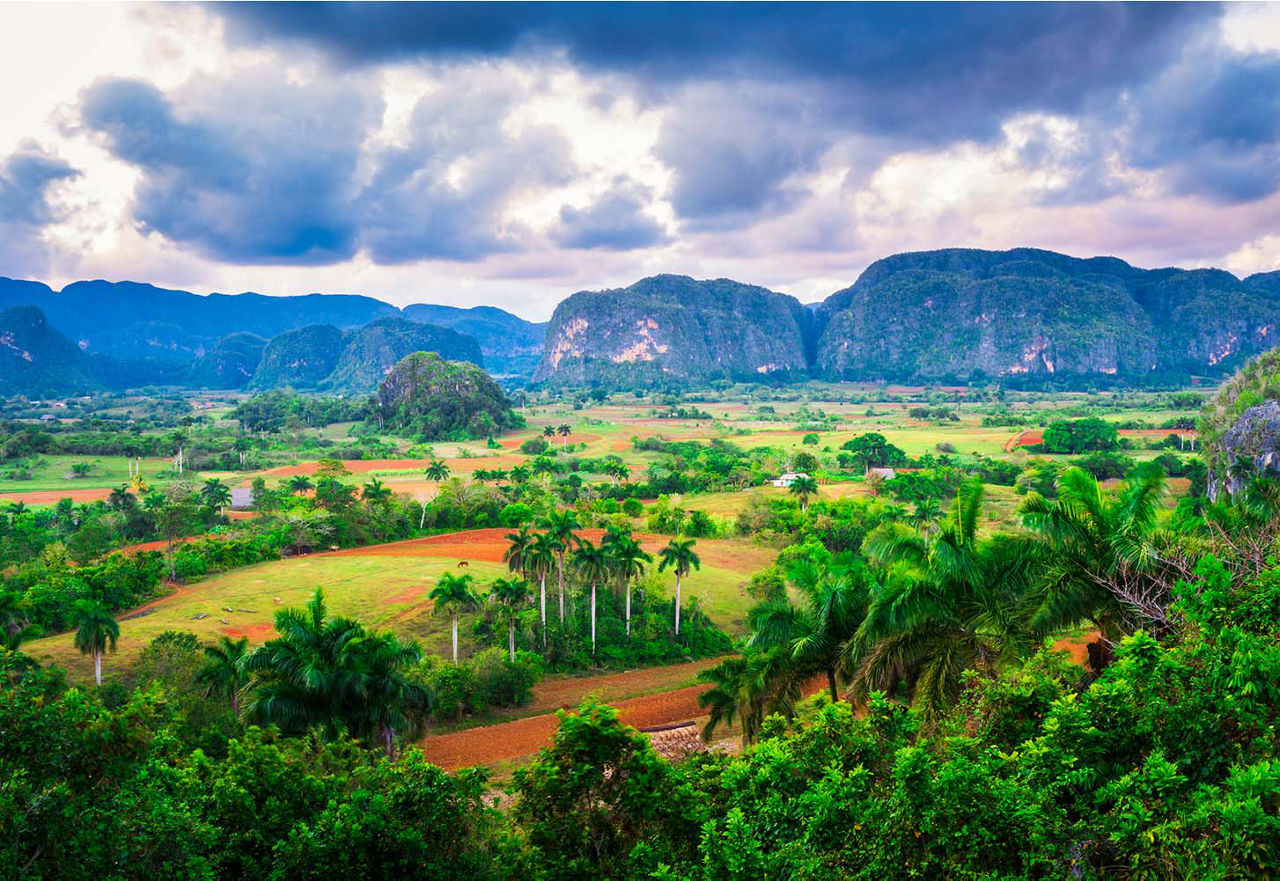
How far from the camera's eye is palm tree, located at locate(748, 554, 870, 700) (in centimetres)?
1530

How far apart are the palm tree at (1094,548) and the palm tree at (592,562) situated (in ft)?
71.6

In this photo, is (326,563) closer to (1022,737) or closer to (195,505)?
(195,505)

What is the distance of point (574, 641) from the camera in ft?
108

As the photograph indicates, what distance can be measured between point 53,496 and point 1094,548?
7964 cm

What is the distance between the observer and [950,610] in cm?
1319

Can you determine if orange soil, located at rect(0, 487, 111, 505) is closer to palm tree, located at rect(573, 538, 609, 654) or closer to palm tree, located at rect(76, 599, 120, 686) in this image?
palm tree, located at rect(76, 599, 120, 686)

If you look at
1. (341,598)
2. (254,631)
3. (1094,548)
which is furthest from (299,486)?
(1094,548)

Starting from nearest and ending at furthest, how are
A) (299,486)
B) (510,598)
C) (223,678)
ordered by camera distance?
(223,678), (510,598), (299,486)

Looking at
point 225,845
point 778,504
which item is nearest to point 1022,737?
point 225,845

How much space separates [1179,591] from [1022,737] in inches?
131

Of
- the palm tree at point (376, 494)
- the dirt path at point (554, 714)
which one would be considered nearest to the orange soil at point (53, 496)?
the palm tree at point (376, 494)

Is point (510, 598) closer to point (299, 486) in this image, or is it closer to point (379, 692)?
point (379, 692)

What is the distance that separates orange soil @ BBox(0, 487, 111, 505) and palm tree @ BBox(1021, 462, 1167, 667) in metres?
70.6

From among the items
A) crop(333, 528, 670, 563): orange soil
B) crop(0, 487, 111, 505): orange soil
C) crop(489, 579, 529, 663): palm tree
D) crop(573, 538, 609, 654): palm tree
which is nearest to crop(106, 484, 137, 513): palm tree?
crop(0, 487, 111, 505): orange soil
